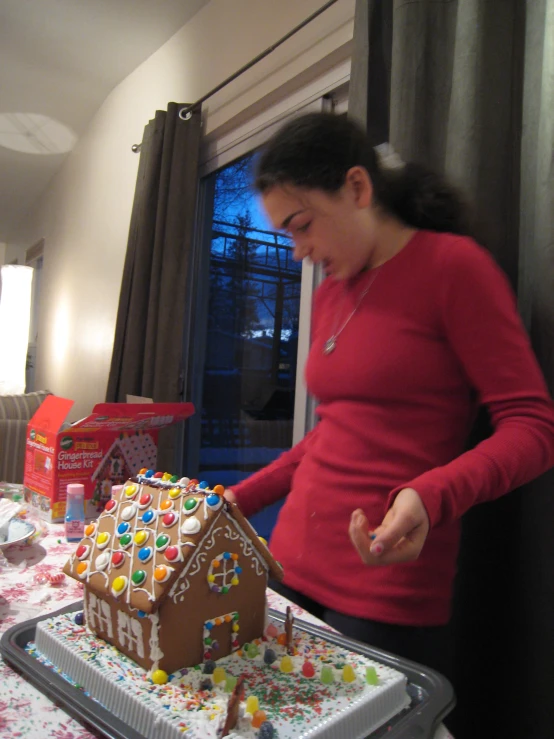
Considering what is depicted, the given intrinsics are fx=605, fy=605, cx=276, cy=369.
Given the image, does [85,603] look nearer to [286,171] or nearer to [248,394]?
[286,171]

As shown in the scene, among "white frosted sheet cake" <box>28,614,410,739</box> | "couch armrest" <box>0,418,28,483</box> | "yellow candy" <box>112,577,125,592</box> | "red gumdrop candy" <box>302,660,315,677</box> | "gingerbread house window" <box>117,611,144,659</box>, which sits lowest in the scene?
"couch armrest" <box>0,418,28,483</box>

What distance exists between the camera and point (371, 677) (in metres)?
0.60

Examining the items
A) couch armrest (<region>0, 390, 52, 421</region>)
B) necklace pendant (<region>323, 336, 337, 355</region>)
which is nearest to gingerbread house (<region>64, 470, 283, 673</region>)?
necklace pendant (<region>323, 336, 337, 355</region>)

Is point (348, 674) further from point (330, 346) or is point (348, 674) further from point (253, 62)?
point (253, 62)

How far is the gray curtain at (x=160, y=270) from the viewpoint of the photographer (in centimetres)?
252

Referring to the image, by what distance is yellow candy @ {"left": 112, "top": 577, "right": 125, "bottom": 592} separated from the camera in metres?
0.63

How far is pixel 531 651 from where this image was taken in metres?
0.91

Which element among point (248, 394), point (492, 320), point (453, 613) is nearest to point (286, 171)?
point (492, 320)

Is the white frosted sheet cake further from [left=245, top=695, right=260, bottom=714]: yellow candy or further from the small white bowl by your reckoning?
the small white bowl

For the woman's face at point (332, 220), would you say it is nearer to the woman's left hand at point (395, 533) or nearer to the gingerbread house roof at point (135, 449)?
the woman's left hand at point (395, 533)

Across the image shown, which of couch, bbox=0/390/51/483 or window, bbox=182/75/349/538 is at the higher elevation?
window, bbox=182/75/349/538

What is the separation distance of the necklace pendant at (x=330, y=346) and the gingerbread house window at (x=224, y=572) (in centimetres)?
34

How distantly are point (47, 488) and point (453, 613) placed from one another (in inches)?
32.5

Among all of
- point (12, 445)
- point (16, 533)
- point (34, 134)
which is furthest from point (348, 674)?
point (34, 134)
